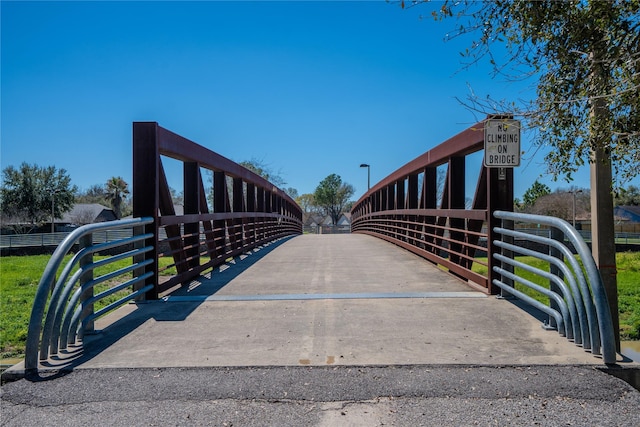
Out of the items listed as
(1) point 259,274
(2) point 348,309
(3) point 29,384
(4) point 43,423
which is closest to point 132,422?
(4) point 43,423

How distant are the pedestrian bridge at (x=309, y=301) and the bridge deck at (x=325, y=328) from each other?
0.06 ft

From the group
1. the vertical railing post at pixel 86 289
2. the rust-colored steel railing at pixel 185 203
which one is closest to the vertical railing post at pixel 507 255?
the rust-colored steel railing at pixel 185 203

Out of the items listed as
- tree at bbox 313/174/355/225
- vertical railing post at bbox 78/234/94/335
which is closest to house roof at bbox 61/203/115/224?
tree at bbox 313/174/355/225

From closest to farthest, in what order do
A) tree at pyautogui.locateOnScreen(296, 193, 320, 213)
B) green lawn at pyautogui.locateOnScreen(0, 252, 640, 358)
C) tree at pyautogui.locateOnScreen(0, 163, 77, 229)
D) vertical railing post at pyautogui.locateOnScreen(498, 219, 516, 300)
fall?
vertical railing post at pyautogui.locateOnScreen(498, 219, 516, 300)
green lawn at pyautogui.locateOnScreen(0, 252, 640, 358)
tree at pyautogui.locateOnScreen(0, 163, 77, 229)
tree at pyautogui.locateOnScreen(296, 193, 320, 213)

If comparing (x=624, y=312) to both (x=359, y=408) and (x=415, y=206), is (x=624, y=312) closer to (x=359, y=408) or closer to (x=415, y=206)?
(x=415, y=206)

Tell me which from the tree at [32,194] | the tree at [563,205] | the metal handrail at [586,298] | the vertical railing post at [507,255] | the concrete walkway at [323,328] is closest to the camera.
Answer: the metal handrail at [586,298]

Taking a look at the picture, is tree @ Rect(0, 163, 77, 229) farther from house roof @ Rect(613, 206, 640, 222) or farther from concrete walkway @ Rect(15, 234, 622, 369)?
house roof @ Rect(613, 206, 640, 222)

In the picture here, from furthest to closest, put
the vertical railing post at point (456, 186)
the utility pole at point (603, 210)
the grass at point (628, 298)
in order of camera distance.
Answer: the grass at point (628, 298), the vertical railing post at point (456, 186), the utility pole at point (603, 210)

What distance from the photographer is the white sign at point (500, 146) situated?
17.5ft

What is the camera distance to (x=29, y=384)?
324 cm

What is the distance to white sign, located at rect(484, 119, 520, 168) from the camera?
533 centimetres

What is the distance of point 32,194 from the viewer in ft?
162

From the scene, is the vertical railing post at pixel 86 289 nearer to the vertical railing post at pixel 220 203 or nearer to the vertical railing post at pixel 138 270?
the vertical railing post at pixel 138 270

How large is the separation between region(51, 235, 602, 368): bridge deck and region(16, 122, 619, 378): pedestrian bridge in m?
0.02
